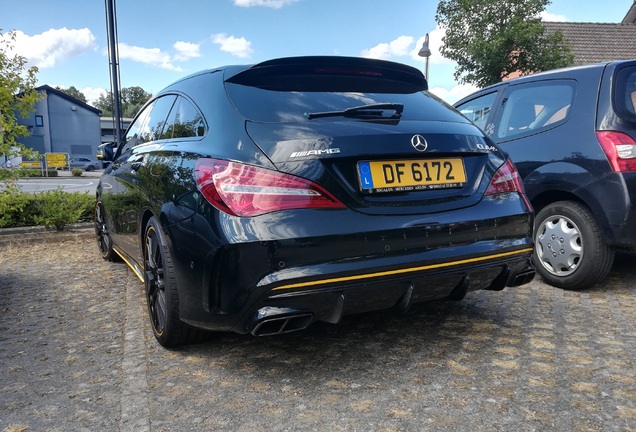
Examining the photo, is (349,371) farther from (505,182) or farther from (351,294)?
(505,182)

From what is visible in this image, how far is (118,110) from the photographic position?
9.04m

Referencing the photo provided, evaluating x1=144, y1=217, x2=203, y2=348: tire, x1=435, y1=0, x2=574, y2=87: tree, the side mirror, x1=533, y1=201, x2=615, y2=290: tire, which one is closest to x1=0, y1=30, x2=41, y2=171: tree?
the side mirror

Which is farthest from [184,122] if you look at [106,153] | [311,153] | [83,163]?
[83,163]

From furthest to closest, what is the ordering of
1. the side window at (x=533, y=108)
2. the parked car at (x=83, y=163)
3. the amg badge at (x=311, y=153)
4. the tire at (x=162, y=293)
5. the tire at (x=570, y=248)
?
the parked car at (x=83, y=163) → the side window at (x=533, y=108) → the tire at (x=570, y=248) → the tire at (x=162, y=293) → the amg badge at (x=311, y=153)

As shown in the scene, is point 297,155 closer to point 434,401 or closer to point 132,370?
point 434,401

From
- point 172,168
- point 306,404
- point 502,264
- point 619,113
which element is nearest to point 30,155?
point 172,168

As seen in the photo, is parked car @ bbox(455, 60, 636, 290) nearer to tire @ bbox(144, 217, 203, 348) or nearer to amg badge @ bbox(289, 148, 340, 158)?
amg badge @ bbox(289, 148, 340, 158)

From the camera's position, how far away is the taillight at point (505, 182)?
2.78 m

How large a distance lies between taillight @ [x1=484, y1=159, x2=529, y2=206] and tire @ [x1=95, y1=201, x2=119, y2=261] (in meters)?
3.96

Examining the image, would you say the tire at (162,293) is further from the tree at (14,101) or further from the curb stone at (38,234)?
the curb stone at (38,234)

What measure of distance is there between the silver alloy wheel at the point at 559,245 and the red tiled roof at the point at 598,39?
59.8 ft

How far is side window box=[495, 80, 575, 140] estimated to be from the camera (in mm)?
4168

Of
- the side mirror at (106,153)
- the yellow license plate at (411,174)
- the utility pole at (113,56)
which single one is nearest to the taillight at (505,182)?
the yellow license plate at (411,174)

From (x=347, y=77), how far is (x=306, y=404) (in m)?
1.71
